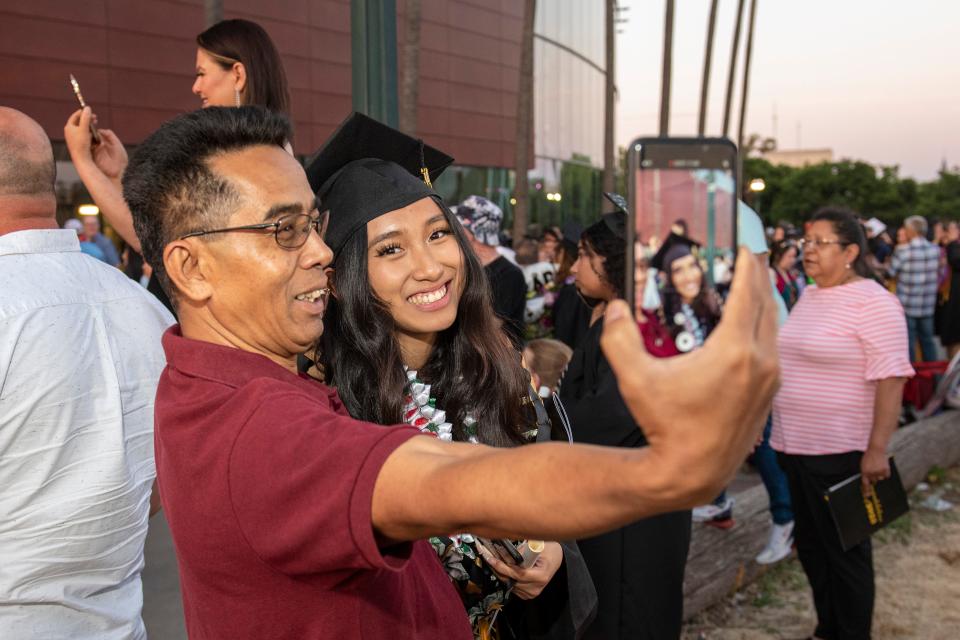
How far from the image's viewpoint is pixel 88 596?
2.21 m

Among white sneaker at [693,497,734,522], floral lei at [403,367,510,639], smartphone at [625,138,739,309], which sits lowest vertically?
white sneaker at [693,497,734,522]

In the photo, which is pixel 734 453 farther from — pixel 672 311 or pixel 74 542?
pixel 74 542

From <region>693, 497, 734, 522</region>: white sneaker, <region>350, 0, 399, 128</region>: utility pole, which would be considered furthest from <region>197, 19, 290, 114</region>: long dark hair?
<region>693, 497, 734, 522</region>: white sneaker

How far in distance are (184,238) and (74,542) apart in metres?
1.06

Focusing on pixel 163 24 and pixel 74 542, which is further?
pixel 163 24

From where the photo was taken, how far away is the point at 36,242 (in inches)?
88.9

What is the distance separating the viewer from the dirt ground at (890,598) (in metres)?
4.72

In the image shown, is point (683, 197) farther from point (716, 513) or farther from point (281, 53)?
point (281, 53)

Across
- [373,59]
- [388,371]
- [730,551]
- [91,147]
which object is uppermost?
[373,59]

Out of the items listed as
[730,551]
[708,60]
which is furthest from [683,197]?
[708,60]

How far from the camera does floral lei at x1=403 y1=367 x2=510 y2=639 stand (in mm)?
2131

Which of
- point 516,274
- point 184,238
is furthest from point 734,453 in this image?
point 516,274

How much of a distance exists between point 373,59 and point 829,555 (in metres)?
3.13

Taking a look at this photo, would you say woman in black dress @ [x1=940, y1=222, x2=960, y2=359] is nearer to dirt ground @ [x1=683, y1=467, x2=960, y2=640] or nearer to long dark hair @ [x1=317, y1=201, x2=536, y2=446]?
dirt ground @ [x1=683, y1=467, x2=960, y2=640]
